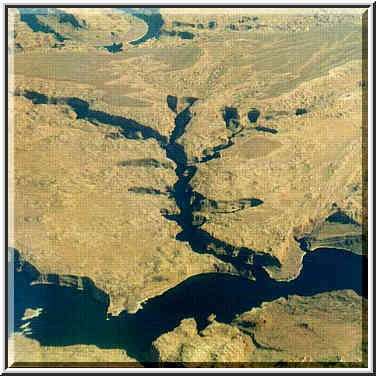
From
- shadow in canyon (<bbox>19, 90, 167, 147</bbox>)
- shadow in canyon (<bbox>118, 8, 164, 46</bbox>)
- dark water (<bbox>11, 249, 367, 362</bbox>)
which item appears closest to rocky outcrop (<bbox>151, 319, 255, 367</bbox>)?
dark water (<bbox>11, 249, 367, 362</bbox>)

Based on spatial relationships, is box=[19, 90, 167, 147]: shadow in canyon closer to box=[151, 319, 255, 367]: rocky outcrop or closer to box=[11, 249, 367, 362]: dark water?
box=[11, 249, 367, 362]: dark water

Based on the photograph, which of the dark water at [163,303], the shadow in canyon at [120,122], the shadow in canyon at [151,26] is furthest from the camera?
the shadow in canyon at [151,26]

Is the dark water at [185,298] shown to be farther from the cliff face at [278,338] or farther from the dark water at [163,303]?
the cliff face at [278,338]

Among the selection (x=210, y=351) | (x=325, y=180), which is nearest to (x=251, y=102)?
(x=325, y=180)

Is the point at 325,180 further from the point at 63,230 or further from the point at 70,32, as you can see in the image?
the point at 70,32

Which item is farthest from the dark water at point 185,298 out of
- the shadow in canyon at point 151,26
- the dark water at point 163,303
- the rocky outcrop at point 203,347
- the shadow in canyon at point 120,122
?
the shadow in canyon at point 151,26
